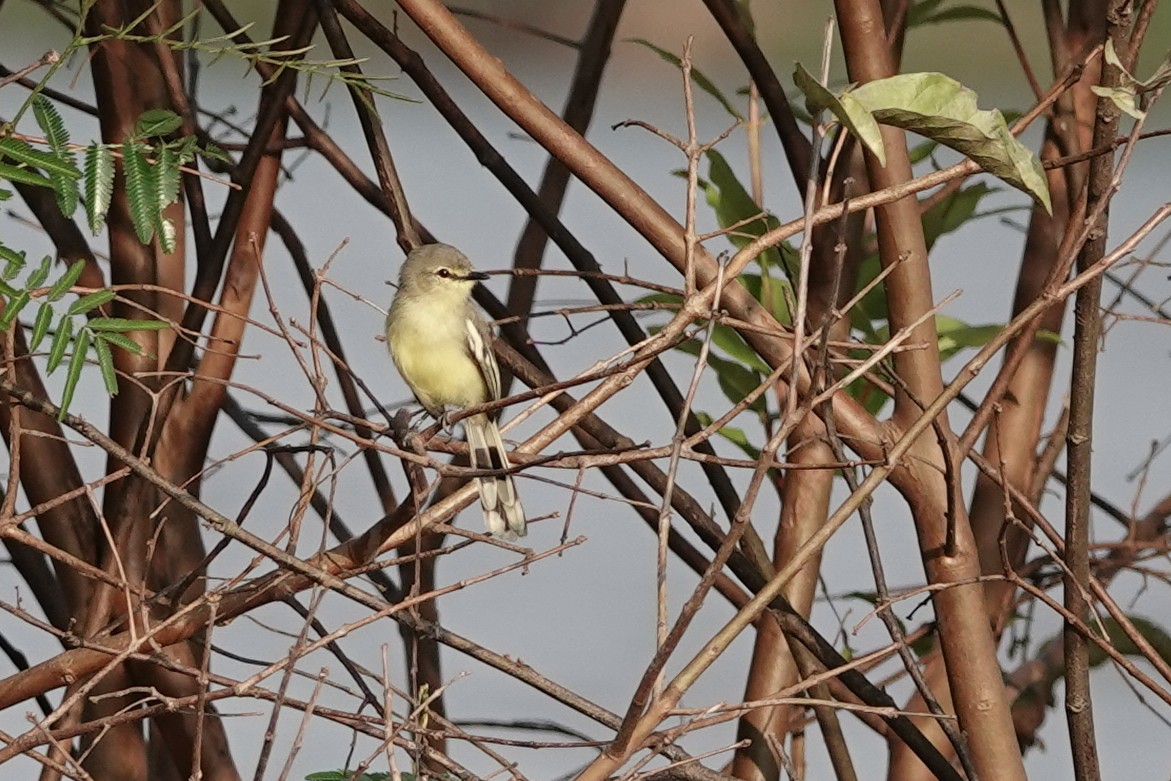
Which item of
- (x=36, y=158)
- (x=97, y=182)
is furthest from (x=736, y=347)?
(x=36, y=158)

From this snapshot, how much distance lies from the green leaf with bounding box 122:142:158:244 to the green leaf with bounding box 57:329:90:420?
0.14 m

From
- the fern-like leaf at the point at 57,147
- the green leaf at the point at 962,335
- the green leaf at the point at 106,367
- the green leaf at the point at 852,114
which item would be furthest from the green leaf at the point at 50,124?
the green leaf at the point at 962,335

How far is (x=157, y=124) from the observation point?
1.63 meters

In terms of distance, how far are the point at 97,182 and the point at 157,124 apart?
0.36 ft

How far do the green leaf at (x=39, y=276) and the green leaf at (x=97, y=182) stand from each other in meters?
0.06

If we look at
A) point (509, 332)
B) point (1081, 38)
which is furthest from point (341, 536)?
point (1081, 38)

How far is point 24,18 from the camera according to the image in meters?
6.25

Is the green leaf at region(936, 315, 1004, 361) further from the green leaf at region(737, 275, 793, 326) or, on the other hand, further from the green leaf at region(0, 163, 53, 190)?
the green leaf at region(0, 163, 53, 190)

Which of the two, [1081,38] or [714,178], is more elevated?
[1081,38]

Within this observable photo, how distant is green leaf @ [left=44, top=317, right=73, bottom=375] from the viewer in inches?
56.8

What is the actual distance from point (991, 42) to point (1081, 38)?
713cm

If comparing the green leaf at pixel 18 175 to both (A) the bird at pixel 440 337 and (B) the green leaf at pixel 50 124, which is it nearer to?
(B) the green leaf at pixel 50 124

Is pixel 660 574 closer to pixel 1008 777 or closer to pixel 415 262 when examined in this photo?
pixel 1008 777

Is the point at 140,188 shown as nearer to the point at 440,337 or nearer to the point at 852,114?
the point at 852,114
